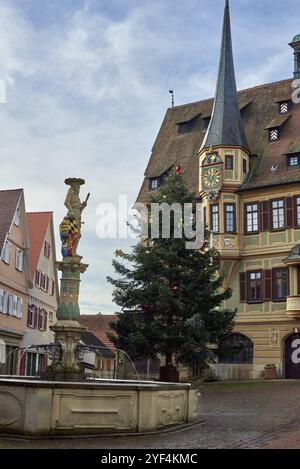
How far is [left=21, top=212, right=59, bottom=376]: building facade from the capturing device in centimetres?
4144

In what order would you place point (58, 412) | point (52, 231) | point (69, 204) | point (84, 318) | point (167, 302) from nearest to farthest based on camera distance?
point (58, 412)
point (69, 204)
point (167, 302)
point (52, 231)
point (84, 318)

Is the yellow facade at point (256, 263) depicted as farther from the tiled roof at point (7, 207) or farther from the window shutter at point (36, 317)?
the window shutter at point (36, 317)

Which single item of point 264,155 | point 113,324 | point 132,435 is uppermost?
point 264,155

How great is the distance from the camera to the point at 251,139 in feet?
140

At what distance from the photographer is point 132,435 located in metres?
13.3

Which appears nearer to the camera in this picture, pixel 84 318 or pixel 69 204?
pixel 69 204

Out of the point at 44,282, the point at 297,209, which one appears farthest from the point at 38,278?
the point at 297,209

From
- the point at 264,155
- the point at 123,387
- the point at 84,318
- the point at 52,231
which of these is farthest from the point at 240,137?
the point at 84,318

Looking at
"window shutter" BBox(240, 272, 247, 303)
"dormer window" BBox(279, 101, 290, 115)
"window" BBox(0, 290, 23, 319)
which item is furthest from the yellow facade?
"window" BBox(0, 290, 23, 319)

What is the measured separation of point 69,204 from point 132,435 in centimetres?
609

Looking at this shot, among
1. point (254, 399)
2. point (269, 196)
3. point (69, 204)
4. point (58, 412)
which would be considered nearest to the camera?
point (58, 412)

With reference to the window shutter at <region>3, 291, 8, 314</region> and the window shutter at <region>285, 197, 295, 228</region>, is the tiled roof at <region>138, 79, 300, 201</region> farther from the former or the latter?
the window shutter at <region>3, 291, 8, 314</region>

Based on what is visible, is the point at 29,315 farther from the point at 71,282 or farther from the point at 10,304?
the point at 71,282

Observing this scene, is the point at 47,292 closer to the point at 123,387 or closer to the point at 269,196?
the point at 269,196
